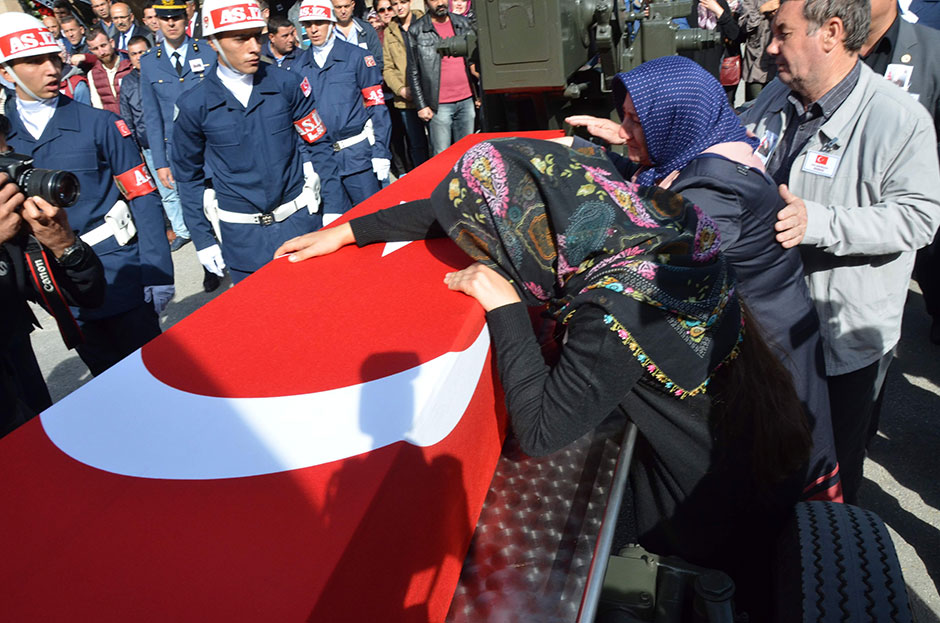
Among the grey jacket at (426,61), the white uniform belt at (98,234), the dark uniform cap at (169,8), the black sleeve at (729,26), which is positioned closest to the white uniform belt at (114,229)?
the white uniform belt at (98,234)

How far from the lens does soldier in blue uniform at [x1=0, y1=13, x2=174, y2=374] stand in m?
2.80

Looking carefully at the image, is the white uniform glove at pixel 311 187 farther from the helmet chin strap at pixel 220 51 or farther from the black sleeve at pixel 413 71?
the black sleeve at pixel 413 71

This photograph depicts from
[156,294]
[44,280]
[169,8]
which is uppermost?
[169,8]

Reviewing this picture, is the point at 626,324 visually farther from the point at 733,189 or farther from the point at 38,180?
the point at 38,180

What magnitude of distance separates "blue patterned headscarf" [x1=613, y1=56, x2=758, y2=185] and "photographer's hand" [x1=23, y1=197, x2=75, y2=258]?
161 centimetres

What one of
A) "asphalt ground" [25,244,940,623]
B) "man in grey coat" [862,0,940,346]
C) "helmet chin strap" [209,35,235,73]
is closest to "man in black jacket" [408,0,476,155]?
"helmet chin strap" [209,35,235,73]

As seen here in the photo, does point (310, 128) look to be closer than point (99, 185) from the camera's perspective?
No

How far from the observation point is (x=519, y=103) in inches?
156

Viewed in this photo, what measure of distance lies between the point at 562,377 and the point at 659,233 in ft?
1.12

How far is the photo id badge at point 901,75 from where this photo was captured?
2.53m

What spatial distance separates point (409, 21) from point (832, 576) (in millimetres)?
6681

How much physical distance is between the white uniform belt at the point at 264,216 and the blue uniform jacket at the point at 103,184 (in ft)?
1.30

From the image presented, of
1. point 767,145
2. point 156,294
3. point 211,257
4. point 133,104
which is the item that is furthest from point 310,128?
point 133,104

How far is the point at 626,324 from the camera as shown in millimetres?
1260
